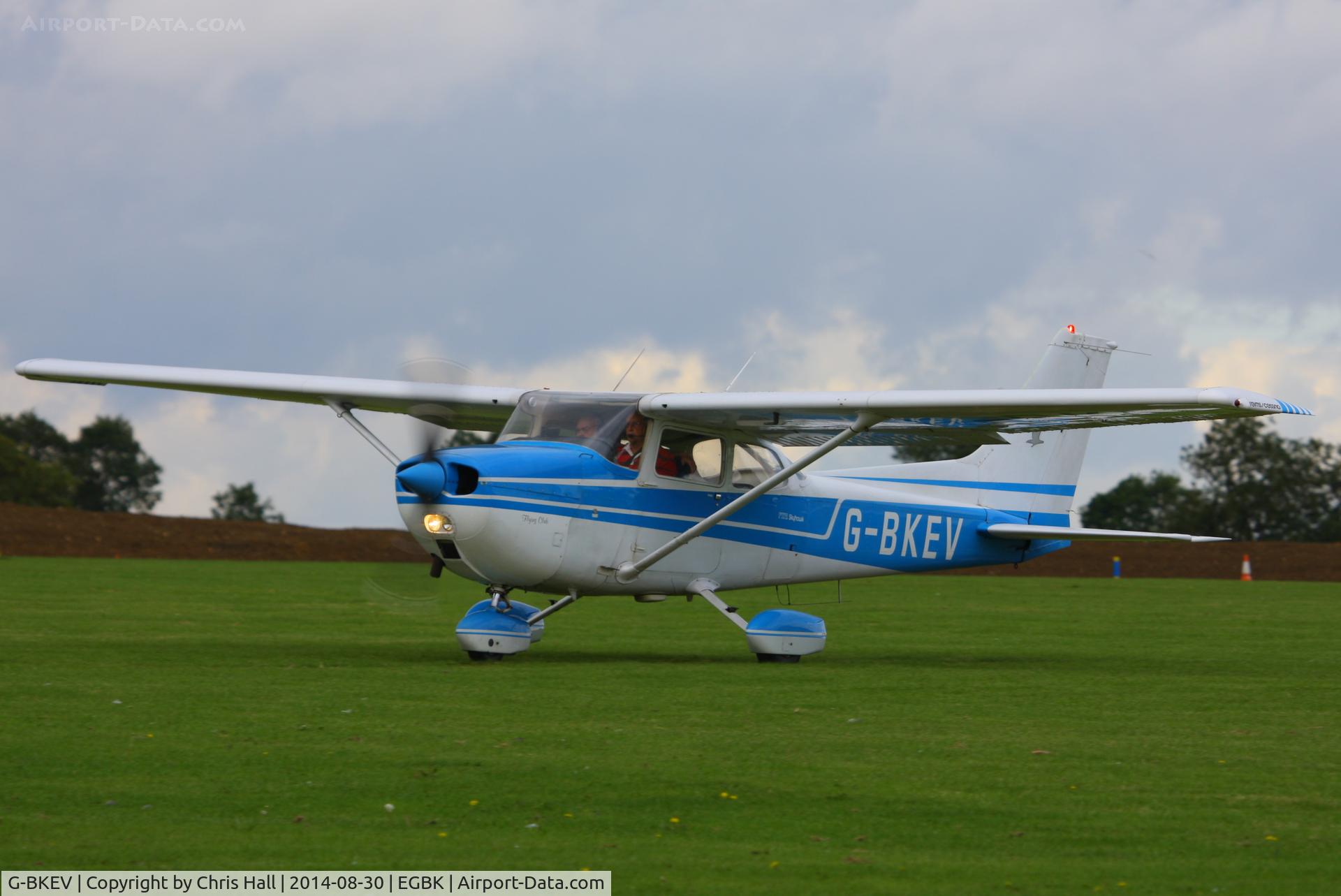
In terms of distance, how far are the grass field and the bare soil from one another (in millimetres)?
29843

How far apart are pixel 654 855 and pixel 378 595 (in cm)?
817

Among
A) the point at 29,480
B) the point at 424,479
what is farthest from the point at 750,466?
the point at 29,480

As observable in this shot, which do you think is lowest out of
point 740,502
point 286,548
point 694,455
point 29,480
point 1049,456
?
point 740,502

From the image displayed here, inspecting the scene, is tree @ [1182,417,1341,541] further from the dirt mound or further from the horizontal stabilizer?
the horizontal stabilizer

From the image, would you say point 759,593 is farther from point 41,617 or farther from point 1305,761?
point 1305,761

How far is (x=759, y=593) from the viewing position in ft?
111

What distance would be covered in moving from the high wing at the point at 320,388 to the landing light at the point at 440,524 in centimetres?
158

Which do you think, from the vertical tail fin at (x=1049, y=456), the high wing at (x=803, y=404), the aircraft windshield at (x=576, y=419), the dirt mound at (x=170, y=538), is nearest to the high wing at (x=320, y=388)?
the high wing at (x=803, y=404)

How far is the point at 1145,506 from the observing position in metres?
93.4

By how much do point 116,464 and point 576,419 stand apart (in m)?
101

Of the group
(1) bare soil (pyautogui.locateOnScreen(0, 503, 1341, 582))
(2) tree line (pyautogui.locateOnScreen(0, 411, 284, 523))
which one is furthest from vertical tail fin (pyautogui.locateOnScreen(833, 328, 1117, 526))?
(2) tree line (pyautogui.locateOnScreen(0, 411, 284, 523))

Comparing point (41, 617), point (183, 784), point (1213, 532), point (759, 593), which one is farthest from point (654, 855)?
point (1213, 532)

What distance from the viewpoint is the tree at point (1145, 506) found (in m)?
87.0

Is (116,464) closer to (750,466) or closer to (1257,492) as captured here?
(1257,492)
